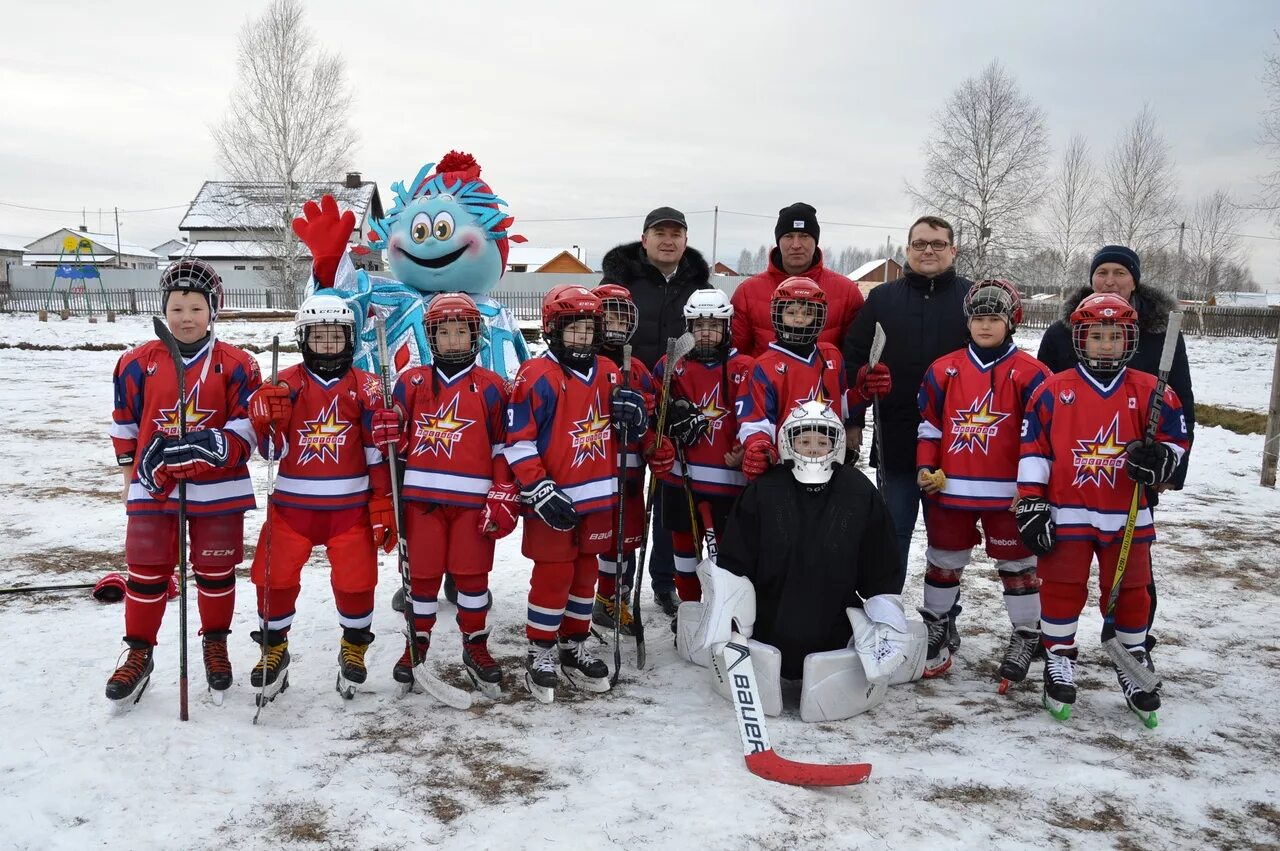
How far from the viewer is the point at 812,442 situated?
3.84 meters

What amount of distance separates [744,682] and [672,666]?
0.90 m

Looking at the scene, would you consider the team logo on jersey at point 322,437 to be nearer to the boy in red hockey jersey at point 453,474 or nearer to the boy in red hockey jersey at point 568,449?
the boy in red hockey jersey at point 453,474

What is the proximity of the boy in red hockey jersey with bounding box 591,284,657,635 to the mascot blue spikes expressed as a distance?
1024mm

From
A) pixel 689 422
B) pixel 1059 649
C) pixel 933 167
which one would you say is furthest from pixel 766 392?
pixel 933 167

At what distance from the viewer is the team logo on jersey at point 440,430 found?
3818 mm

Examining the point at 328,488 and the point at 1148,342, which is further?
the point at 1148,342

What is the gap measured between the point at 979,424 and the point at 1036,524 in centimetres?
58

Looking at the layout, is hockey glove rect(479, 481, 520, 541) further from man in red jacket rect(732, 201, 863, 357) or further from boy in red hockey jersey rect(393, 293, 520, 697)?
man in red jacket rect(732, 201, 863, 357)

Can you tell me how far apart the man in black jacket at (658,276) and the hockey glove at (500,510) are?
128 cm

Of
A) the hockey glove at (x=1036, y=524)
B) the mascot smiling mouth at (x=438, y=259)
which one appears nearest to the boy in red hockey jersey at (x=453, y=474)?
the mascot smiling mouth at (x=438, y=259)

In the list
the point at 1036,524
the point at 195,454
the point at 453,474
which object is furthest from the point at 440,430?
the point at 1036,524

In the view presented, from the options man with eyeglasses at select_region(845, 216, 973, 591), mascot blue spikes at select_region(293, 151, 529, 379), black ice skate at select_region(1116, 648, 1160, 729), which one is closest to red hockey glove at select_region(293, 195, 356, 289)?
mascot blue spikes at select_region(293, 151, 529, 379)

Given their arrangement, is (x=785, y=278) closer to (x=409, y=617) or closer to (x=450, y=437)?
(x=450, y=437)

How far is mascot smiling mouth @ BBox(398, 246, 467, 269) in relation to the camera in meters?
5.24
